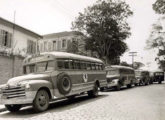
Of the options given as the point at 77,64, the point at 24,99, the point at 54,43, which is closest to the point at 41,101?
the point at 24,99

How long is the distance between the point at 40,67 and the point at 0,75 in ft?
27.7

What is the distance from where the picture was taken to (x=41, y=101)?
9.07 metres

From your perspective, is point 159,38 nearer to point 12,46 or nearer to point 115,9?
point 115,9

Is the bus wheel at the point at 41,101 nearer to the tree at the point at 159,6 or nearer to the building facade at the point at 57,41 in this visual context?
the tree at the point at 159,6

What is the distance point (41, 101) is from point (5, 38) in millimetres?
13141

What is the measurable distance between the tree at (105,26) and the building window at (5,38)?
55.2ft

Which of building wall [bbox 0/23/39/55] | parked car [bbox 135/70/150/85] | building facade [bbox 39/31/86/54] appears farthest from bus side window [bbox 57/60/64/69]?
building facade [bbox 39/31/86/54]

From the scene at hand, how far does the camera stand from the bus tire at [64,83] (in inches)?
405

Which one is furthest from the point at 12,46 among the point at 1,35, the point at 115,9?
the point at 115,9

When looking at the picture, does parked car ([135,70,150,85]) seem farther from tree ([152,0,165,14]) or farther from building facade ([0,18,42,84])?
building facade ([0,18,42,84])

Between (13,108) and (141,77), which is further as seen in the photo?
A: (141,77)

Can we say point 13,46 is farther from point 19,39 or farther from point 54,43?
point 54,43

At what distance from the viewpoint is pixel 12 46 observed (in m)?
21.2

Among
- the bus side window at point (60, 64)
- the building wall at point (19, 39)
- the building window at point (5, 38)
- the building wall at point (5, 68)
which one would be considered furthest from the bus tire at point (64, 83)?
the building wall at point (19, 39)
